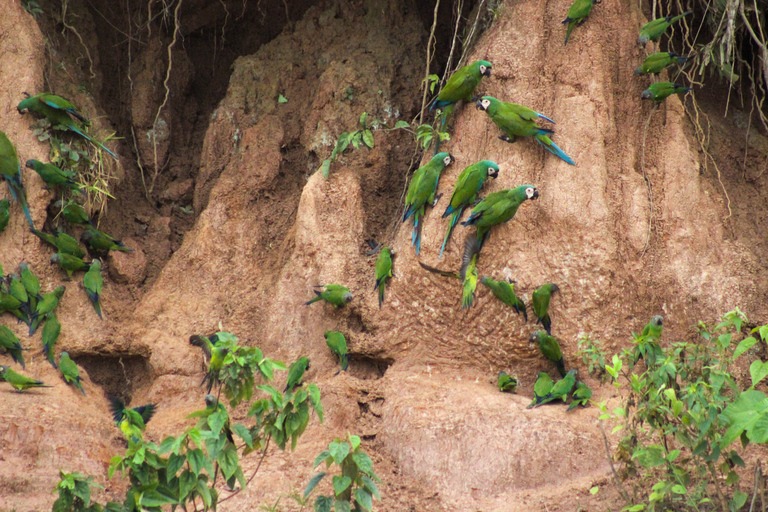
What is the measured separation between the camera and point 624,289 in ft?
13.8

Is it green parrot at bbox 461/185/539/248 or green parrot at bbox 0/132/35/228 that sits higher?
green parrot at bbox 0/132/35/228

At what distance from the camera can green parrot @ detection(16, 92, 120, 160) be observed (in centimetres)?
471

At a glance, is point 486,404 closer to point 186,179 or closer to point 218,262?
point 218,262

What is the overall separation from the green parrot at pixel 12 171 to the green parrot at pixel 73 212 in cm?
20

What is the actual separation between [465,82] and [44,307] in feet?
9.86

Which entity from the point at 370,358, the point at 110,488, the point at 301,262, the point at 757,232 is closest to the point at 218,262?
the point at 301,262

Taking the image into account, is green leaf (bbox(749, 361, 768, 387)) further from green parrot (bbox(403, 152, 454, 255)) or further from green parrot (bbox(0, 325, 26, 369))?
green parrot (bbox(0, 325, 26, 369))

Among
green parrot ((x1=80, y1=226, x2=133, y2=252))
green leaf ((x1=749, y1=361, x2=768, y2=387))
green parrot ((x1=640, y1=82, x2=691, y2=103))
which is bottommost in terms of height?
green leaf ((x1=749, y1=361, x2=768, y2=387))

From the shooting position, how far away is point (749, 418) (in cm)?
239

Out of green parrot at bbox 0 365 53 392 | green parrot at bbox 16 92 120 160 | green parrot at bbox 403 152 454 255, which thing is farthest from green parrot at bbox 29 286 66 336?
green parrot at bbox 403 152 454 255

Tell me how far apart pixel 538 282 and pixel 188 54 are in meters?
3.40

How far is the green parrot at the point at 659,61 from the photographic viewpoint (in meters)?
4.37

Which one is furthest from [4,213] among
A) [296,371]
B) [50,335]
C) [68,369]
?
[296,371]

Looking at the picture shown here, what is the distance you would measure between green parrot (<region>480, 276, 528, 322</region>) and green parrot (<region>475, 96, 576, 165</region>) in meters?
0.88
